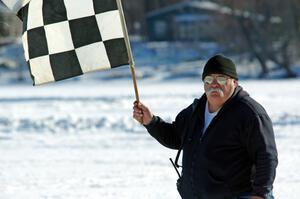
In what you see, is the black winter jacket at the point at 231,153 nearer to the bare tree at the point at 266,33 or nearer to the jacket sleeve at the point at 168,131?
the jacket sleeve at the point at 168,131

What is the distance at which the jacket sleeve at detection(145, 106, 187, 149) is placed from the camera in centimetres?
402

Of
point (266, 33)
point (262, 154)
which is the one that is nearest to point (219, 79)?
point (262, 154)

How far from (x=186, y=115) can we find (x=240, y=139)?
1.70ft

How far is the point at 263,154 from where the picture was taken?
3.38 metres

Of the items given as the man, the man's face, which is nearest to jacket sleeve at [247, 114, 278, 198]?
the man

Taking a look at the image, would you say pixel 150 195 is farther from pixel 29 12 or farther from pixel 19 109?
pixel 19 109

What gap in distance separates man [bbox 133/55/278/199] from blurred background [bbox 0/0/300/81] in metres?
34.9

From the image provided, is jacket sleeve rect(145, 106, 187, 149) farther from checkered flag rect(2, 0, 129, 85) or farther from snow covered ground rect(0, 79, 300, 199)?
snow covered ground rect(0, 79, 300, 199)

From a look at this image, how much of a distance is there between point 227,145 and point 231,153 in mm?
54

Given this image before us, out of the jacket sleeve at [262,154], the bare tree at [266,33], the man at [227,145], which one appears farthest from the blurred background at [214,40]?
the jacket sleeve at [262,154]

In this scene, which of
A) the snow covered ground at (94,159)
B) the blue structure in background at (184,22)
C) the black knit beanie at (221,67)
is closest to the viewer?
the black knit beanie at (221,67)

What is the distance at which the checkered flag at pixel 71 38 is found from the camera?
4152 millimetres

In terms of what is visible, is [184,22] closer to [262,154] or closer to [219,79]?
[219,79]

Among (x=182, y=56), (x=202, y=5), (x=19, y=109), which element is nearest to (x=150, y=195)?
(x=19, y=109)
